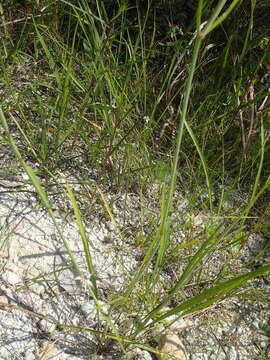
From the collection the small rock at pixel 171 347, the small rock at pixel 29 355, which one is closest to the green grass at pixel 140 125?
the small rock at pixel 171 347

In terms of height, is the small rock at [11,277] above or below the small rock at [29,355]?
above

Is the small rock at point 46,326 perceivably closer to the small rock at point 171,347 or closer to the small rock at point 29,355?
the small rock at point 29,355

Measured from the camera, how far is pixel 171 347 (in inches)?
37.1

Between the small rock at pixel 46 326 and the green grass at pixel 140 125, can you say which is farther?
the green grass at pixel 140 125

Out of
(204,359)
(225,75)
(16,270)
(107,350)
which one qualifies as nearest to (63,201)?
(16,270)

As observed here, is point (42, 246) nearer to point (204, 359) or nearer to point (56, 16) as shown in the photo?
point (204, 359)

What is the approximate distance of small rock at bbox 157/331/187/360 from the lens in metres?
0.92

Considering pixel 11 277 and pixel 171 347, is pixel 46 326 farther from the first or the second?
pixel 171 347

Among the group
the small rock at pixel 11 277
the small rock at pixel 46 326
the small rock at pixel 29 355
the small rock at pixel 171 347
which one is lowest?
the small rock at pixel 171 347

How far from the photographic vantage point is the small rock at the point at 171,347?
92cm

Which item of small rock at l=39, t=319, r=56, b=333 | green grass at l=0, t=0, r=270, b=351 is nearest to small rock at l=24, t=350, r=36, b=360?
small rock at l=39, t=319, r=56, b=333

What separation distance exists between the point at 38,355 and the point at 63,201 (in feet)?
1.28

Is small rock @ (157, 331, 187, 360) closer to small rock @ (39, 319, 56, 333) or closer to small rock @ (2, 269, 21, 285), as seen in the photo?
small rock @ (39, 319, 56, 333)

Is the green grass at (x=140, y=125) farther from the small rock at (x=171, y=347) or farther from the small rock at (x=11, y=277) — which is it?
the small rock at (x=11, y=277)
